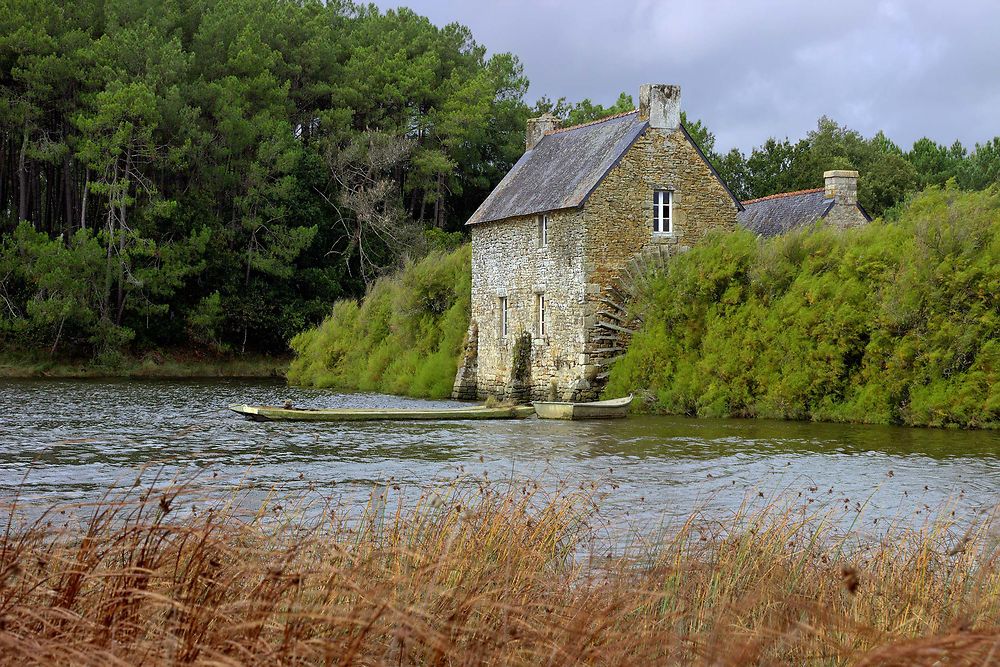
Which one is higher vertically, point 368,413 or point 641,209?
point 641,209

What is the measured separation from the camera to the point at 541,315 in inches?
1284

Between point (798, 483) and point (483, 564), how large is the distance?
9413 mm

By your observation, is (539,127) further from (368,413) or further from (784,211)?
(368,413)

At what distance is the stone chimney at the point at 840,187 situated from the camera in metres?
37.9

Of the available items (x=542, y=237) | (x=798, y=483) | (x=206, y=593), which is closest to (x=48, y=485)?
(x=798, y=483)

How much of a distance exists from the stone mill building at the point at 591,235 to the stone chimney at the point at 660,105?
0.08 ft

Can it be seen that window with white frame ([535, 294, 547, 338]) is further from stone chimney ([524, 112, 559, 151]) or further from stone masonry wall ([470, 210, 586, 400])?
stone chimney ([524, 112, 559, 151])

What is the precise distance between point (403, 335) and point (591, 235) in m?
10.6

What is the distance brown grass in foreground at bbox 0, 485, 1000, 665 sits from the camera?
4.78 metres

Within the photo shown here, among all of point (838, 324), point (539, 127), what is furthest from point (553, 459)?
point (539, 127)

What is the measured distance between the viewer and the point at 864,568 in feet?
26.9

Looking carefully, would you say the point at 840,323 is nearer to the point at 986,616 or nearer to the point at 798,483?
the point at 798,483

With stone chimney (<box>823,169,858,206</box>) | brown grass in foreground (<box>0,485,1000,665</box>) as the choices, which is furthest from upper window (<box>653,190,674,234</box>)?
brown grass in foreground (<box>0,485,1000,665</box>)

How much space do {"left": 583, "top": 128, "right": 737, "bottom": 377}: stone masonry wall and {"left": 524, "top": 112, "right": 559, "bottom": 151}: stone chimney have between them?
6.91 metres
